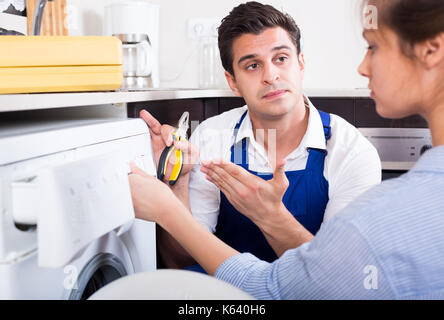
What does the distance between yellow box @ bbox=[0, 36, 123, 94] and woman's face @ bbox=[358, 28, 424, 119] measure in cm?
49

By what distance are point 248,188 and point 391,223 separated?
0.41 meters

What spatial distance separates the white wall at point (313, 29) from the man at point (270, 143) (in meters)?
0.70

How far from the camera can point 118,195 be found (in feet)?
2.16

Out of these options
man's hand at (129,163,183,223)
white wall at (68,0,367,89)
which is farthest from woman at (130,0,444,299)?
white wall at (68,0,367,89)

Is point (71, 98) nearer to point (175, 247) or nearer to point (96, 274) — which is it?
point (96, 274)

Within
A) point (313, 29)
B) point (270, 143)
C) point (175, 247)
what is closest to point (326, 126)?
point (270, 143)

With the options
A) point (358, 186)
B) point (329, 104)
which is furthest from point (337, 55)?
point (358, 186)

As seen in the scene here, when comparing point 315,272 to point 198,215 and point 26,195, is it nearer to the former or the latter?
point 26,195

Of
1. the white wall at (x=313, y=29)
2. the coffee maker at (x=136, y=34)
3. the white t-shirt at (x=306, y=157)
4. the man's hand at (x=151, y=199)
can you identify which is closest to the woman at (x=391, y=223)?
the man's hand at (x=151, y=199)

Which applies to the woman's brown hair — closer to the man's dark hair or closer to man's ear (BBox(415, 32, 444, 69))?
man's ear (BBox(415, 32, 444, 69))

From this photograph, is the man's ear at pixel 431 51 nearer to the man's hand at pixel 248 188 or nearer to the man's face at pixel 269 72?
the man's hand at pixel 248 188

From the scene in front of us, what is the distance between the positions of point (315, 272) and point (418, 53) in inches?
12.3

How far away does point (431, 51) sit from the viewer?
1.95 feet

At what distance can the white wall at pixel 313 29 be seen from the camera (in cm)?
207
